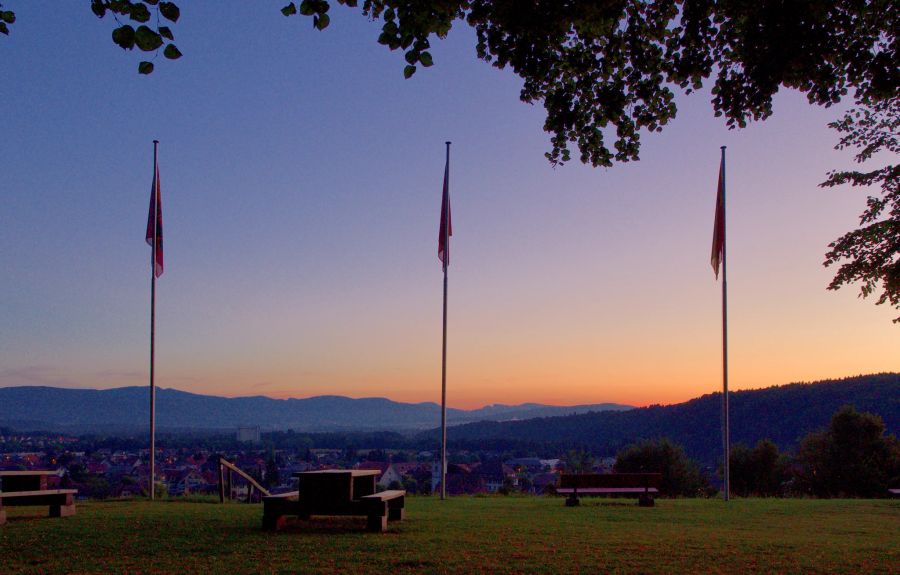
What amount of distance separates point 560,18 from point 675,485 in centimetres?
4176

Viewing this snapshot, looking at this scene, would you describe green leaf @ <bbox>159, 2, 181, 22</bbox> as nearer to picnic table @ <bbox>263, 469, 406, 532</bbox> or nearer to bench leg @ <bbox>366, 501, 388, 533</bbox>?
picnic table @ <bbox>263, 469, 406, 532</bbox>

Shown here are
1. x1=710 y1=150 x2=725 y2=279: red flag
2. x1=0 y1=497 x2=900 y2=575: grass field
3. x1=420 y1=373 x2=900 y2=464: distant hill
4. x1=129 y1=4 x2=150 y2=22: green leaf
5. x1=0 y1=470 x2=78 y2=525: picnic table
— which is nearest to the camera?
x1=129 y1=4 x2=150 y2=22: green leaf

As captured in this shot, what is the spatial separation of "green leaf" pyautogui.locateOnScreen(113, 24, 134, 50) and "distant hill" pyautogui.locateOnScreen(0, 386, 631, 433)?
83.8 meters

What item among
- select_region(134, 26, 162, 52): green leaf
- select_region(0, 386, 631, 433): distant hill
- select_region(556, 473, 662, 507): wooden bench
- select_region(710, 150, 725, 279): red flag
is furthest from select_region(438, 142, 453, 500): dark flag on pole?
select_region(0, 386, 631, 433): distant hill

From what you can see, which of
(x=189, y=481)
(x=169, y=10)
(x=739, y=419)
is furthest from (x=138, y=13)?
(x=739, y=419)

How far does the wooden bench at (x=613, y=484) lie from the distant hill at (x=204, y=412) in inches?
2990

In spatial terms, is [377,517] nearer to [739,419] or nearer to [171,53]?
[171,53]

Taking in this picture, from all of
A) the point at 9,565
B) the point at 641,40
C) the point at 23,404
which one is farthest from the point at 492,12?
the point at 23,404

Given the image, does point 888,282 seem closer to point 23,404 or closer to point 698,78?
point 698,78

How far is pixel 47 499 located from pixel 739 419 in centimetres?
7128

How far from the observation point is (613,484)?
58.9ft

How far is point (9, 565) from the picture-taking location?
868 cm

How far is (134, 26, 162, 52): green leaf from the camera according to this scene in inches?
246

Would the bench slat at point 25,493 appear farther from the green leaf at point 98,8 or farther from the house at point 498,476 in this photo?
the house at point 498,476
